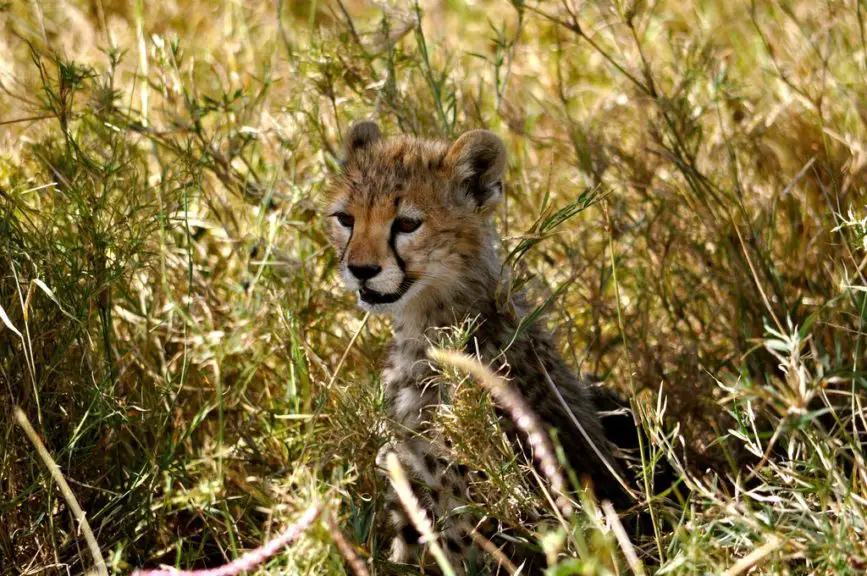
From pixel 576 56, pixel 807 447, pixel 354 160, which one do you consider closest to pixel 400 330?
pixel 354 160

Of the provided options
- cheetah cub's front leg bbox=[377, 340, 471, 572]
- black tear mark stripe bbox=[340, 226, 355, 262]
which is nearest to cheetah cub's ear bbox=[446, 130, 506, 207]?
black tear mark stripe bbox=[340, 226, 355, 262]

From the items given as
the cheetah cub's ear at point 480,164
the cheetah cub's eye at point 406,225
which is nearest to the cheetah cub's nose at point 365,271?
the cheetah cub's eye at point 406,225

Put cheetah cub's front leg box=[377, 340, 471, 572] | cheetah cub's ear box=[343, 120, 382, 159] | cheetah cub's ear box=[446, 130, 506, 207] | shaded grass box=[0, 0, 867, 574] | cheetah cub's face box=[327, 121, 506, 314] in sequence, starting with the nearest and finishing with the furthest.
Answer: shaded grass box=[0, 0, 867, 574] → cheetah cub's front leg box=[377, 340, 471, 572] → cheetah cub's face box=[327, 121, 506, 314] → cheetah cub's ear box=[446, 130, 506, 207] → cheetah cub's ear box=[343, 120, 382, 159]

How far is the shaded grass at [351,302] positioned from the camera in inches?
93.0

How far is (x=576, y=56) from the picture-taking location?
18.1ft

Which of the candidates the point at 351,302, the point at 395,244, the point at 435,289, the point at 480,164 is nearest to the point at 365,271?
the point at 395,244

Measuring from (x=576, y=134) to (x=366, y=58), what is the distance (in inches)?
33.0

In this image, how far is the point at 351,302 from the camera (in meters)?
3.52

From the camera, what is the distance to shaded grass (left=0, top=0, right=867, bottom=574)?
7.75ft

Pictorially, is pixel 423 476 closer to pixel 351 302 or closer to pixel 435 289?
pixel 435 289

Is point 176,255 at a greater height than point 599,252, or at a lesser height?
greater

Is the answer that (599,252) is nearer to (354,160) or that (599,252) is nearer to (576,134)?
(576,134)

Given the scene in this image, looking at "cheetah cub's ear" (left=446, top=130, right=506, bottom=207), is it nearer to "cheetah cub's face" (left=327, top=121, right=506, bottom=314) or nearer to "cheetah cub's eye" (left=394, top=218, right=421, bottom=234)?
"cheetah cub's face" (left=327, top=121, right=506, bottom=314)

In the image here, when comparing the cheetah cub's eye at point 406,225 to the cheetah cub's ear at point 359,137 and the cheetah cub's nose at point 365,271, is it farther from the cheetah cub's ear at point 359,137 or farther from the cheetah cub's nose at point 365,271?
the cheetah cub's ear at point 359,137
